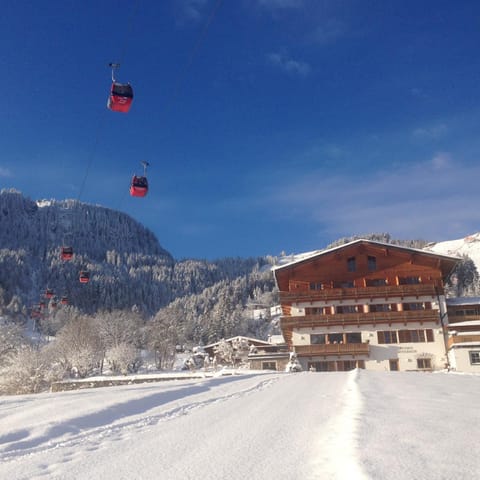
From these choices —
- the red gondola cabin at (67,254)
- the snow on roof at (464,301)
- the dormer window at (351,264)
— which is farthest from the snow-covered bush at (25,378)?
the snow on roof at (464,301)

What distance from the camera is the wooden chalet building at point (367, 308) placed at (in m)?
43.7

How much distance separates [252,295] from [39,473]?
172918 mm

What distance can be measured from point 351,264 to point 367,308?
5036mm

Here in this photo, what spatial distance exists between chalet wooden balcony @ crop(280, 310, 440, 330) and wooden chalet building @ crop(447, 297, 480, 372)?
2.38m

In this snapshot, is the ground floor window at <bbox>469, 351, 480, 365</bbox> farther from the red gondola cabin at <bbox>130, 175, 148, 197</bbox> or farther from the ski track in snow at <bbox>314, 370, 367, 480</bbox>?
the ski track in snow at <bbox>314, 370, 367, 480</bbox>

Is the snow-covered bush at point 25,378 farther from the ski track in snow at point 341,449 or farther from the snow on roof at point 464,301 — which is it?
the snow on roof at point 464,301

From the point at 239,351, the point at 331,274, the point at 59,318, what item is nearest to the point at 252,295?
the point at 59,318

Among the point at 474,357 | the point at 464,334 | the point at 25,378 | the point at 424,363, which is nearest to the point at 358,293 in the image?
the point at 424,363

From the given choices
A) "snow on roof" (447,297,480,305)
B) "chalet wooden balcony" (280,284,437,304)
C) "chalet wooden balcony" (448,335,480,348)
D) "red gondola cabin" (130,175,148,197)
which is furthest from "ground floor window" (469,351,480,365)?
"red gondola cabin" (130,175,148,197)

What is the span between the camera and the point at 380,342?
4434 centimetres

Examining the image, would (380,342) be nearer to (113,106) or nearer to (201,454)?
(113,106)

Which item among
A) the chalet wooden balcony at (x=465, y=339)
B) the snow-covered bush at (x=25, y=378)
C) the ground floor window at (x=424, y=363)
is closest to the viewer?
the snow-covered bush at (x=25, y=378)

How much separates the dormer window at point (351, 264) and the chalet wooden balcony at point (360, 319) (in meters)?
5.31

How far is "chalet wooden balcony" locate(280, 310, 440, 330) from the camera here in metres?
44.0
